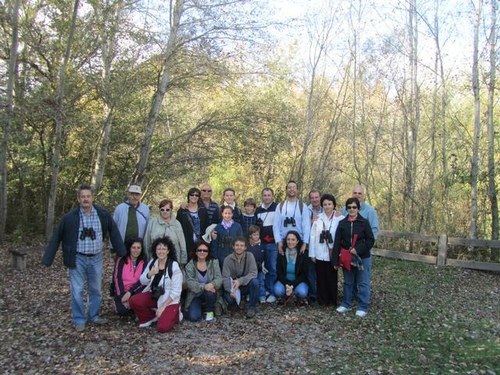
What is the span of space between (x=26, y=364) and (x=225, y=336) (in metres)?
2.04

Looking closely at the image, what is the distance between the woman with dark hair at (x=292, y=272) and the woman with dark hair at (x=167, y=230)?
58.4 inches

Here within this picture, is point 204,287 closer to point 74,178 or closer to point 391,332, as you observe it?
point 391,332

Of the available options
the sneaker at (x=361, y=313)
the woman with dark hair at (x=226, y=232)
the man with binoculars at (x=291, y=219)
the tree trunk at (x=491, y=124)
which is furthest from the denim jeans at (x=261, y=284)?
the tree trunk at (x=491, y=124)

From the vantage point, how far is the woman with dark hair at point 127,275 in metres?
5.29

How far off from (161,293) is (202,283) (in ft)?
2.12

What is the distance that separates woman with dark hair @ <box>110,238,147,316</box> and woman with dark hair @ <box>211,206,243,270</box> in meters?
1.04

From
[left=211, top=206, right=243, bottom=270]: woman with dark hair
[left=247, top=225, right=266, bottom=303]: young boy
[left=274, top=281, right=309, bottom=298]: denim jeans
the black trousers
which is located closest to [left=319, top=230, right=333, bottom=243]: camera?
the black trousers

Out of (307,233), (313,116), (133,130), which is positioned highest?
(313,116)

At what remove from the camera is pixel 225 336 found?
16.2 ft

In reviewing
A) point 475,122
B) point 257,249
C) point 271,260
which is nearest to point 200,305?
point 257,249

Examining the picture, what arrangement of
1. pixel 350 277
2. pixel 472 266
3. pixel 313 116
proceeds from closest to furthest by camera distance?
pixel 350 277 < pixel 472 266 < pixel 313 116

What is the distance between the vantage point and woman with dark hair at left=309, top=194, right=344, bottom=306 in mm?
6020

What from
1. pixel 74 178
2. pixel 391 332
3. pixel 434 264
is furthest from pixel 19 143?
pixel 434 264

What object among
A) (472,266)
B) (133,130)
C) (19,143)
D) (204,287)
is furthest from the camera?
(133,130)
